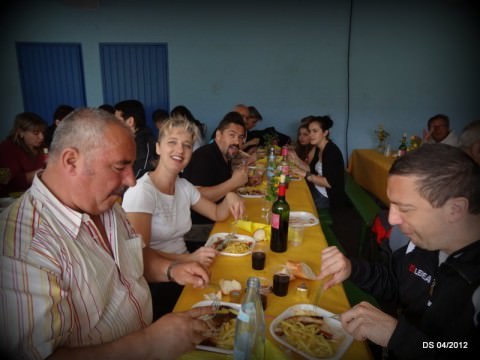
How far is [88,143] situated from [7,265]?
0.43 m

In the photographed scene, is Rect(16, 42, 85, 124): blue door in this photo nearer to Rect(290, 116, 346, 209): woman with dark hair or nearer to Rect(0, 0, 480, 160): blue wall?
Rect(0, 0, 480, 160): blue wall

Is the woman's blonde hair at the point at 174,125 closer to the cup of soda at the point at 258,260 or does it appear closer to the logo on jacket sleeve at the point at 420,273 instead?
the cup of soda at the point at 258,260

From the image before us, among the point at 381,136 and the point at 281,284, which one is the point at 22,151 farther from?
the point at 381,136

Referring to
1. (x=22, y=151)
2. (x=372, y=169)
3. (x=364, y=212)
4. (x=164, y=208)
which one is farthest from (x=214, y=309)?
(x=372, y=169)

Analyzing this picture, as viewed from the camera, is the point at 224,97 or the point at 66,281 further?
the point at 224,97

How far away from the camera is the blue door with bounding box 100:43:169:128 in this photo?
6.00 m

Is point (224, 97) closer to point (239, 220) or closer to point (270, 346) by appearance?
point (239, 220)

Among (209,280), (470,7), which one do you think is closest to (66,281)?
(209,280)

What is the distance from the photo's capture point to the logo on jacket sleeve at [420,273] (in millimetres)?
1254

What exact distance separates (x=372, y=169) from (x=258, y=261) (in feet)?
14.2

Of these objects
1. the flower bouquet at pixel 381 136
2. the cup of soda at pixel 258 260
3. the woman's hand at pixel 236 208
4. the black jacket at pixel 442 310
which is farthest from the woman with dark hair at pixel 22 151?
the flower bouquet at pixel 381 136

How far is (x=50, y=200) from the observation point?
1.09m

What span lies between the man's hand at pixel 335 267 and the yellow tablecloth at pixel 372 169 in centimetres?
346

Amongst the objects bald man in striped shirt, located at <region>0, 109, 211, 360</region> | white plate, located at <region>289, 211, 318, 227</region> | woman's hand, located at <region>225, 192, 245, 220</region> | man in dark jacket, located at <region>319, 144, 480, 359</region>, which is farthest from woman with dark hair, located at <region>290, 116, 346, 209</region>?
bald man in striped shirt, located at <region>0, 109, 211, 360</region>
